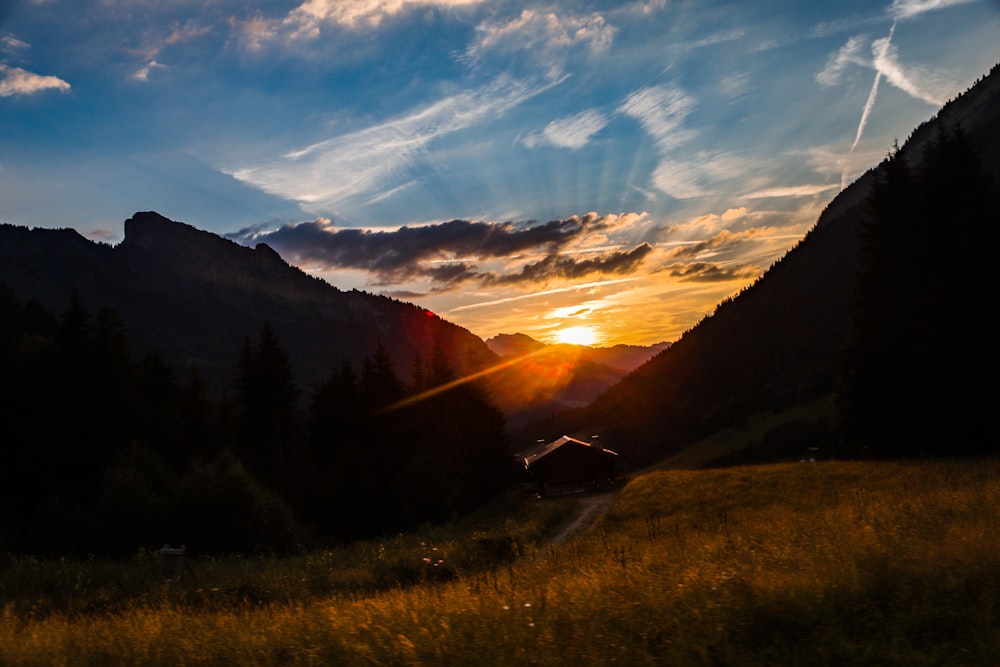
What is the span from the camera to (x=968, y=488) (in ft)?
42.2

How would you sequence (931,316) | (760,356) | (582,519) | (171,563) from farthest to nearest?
(760,356)
(582,519)
(931,316)
(171,563)

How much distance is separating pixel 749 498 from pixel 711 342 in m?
164

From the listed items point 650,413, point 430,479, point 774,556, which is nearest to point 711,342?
point 650,413

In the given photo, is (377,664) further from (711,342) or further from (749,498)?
(711,342)

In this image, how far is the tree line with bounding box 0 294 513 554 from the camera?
28078 mm

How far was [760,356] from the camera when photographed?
502ft

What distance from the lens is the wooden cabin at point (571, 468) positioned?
202ft

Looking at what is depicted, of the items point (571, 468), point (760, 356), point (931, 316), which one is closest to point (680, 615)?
point (931, 316)

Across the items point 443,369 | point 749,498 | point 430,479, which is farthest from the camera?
point 443,369

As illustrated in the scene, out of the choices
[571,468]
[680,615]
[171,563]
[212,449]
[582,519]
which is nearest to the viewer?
[680,615]

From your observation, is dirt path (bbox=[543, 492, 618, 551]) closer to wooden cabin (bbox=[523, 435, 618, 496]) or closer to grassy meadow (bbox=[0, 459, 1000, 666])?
grassy meadow (bbox=[0, 459, 1000, 666])

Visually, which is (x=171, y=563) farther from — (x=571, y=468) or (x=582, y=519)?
(x=571, y=468)

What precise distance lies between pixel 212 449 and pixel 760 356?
136312mm

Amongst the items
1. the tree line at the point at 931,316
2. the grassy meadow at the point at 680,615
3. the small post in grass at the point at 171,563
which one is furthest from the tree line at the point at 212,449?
the tree line at the point at 931,316
